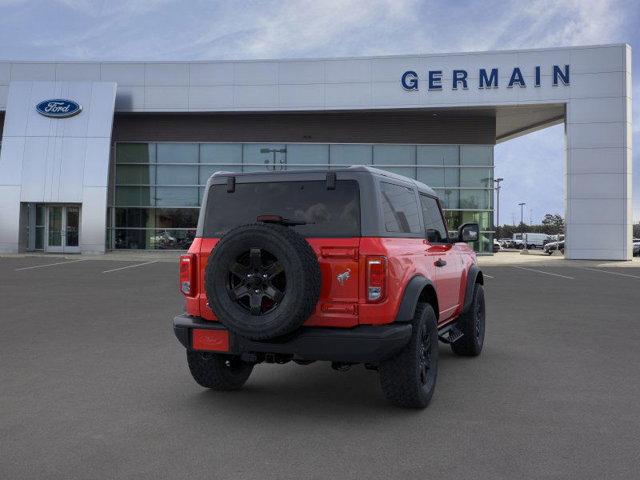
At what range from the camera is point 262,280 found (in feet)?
14.1

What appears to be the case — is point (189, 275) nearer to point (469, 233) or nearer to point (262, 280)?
point (262, 280)

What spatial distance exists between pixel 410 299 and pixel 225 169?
27.7 m

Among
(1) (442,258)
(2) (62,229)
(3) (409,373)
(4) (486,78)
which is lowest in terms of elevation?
(3) (409,373)

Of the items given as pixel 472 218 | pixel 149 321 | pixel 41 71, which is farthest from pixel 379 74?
pixel 149 321

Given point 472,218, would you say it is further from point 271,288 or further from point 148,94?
point 271,288

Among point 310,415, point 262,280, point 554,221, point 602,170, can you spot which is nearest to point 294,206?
point 262,280

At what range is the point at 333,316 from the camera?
434 cm

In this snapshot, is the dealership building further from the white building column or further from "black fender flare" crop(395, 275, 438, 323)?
"black fender flare" crop(395, 275, 438, 323)

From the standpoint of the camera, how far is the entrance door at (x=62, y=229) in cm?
3012

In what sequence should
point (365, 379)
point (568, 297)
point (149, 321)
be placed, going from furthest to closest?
point (568, 297) < point (149, 321) < point (365, 379)

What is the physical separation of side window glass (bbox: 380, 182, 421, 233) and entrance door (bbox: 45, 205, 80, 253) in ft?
90.9

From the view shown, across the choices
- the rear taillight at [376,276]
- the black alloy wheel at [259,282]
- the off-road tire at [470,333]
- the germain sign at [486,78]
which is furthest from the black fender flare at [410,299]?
the germain sign at [486,78]

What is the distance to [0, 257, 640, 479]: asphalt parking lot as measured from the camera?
11.7 ft

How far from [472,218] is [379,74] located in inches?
340
